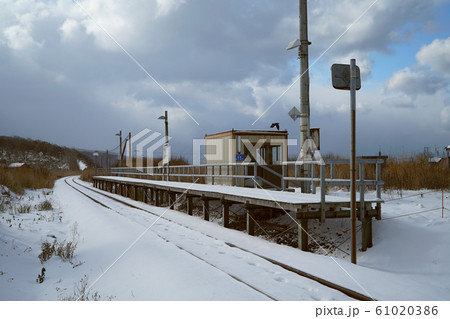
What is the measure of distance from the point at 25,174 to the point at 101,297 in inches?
1066

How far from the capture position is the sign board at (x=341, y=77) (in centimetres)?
580

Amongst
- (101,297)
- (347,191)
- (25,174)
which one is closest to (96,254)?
(101,297)

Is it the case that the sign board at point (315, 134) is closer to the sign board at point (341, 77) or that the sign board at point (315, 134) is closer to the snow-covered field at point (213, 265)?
the snow-covered field at point (213, 265)

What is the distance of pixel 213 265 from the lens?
561 centimetres

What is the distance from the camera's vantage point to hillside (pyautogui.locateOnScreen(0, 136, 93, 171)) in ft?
386

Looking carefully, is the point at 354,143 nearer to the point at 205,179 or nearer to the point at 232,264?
the point at 232,264

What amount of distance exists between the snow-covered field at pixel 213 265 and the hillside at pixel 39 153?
112107 mm

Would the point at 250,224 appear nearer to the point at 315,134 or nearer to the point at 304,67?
the point at 315,134

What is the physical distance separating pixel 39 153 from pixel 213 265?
142649 mm

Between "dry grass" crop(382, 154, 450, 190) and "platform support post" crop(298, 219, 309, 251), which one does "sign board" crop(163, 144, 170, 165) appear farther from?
"platform support post" crop(298, 219, 309, 251)

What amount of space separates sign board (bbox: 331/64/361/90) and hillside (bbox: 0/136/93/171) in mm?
115553

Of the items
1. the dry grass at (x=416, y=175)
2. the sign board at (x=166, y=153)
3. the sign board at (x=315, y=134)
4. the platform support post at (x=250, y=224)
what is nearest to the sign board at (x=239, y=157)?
the sign board at (x=315, y=134)

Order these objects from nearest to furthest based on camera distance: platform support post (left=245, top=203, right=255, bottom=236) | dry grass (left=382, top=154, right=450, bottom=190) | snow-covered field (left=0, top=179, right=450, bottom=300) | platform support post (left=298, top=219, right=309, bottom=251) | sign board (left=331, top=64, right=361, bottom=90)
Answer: snow-covered field (left=0, top=179, right=450, bottom=300), sign board (left=331, top=64, right=361, bottom=90), platform support post (left=298, top=219, right=309, bottom=251), platform support post (left=245, top=203, right=255, bottom=236), dry grass (left=382, top=154, right=450, bottom=190)

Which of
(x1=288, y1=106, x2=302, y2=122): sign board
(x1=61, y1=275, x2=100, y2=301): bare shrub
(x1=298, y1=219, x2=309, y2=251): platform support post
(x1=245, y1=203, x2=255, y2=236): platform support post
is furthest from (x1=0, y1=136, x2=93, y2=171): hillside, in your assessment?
(x1=61, y1=275, x2=100, y2=301): bare shrub
